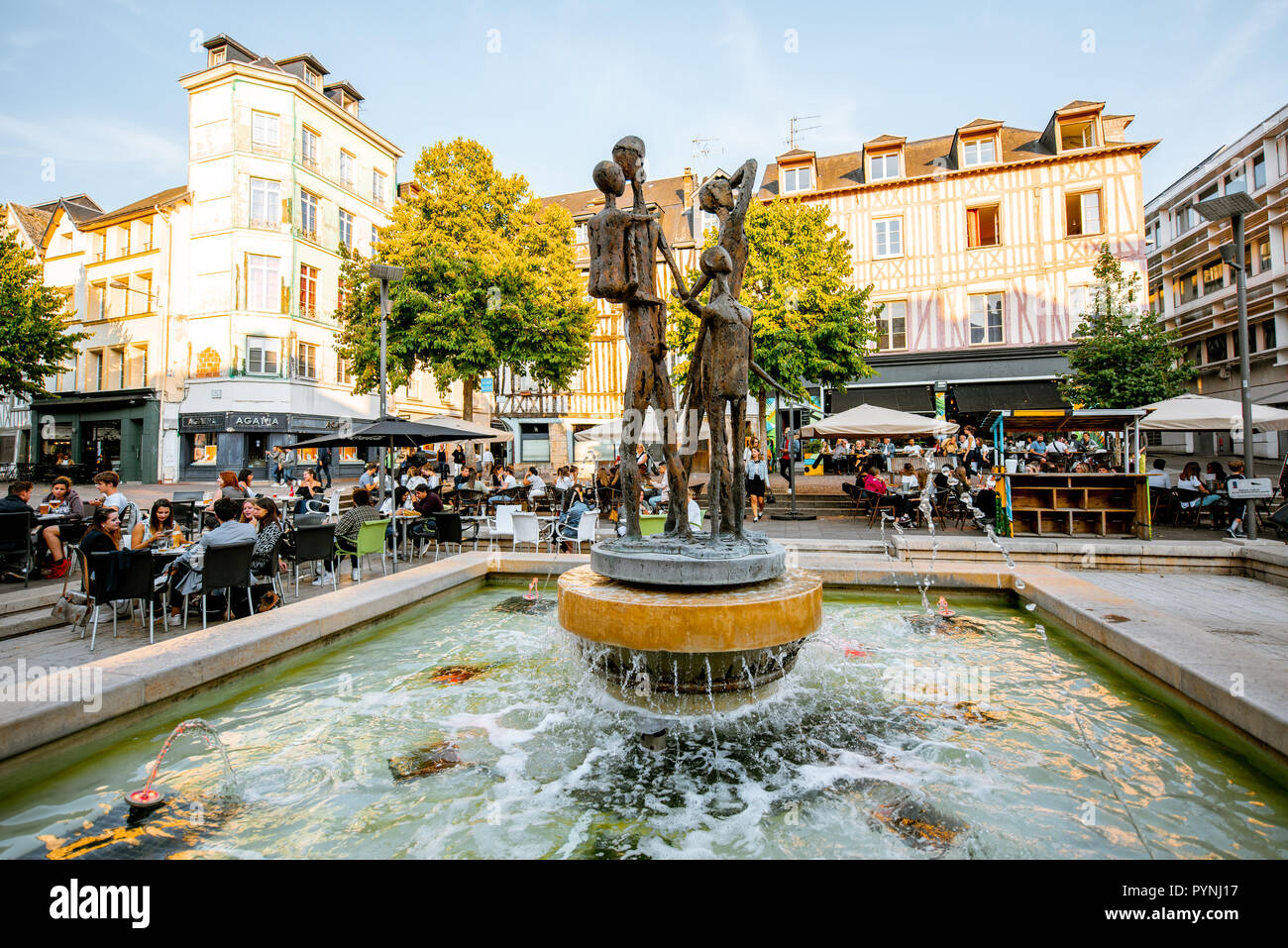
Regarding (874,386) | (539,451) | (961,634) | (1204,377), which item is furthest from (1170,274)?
(961,634)

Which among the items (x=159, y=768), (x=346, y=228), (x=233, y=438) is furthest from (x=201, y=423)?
(x=159, y=768)

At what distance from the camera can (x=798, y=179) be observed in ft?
89.5

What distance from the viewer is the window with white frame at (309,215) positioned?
27.1 meters

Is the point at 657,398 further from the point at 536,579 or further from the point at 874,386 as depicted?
the point at 874,386

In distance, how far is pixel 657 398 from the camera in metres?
4.83

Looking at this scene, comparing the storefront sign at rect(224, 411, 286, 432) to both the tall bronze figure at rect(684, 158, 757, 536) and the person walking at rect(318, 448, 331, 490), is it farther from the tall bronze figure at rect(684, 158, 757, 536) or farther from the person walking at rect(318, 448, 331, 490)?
the tall bronze figure at rect(684, 158, 757, 536)

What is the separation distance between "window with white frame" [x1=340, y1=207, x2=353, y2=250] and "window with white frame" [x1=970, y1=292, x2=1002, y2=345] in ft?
91.9

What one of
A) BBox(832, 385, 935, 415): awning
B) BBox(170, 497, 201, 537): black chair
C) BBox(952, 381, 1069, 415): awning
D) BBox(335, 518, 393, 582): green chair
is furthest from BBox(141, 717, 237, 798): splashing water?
BBox(952, 381, 1069, 415): awning

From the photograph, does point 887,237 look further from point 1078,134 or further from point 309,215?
point 309,215

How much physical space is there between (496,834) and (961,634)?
185 inches

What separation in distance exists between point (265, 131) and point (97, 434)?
15962 mm

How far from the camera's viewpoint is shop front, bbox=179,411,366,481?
24.9 m

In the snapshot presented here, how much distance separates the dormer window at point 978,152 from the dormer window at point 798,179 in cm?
607

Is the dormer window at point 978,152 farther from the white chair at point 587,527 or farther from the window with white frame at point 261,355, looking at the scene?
the window with white frame at point 261,355
